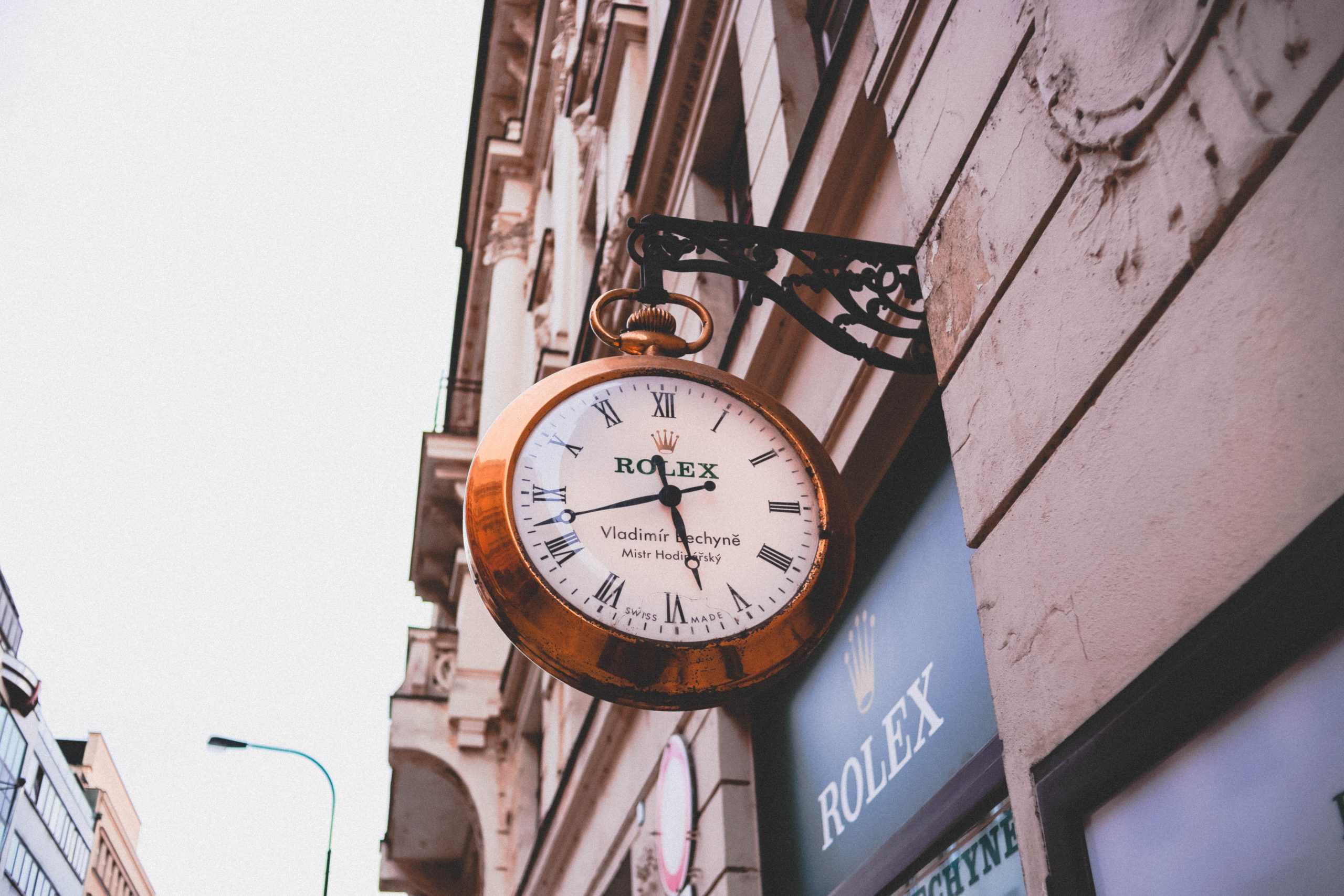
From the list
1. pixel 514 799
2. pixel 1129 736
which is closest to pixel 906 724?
pixel 1129 736

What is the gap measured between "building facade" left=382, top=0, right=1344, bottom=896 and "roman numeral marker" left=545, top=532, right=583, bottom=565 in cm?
101

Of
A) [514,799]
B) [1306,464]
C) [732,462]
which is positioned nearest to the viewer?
[1306,464]

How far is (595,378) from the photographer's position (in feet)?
12.2

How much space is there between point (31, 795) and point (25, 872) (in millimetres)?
3156

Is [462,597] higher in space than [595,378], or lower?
higher

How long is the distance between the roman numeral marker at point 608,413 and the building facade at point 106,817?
7797 centimetres

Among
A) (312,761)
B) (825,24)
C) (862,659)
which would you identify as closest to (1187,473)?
(862,659)

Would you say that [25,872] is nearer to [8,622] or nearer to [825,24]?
[8,622]

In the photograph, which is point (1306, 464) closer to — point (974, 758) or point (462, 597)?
point (974, 758)

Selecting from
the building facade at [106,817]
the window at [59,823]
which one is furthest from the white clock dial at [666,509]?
the building facade at [106,817]

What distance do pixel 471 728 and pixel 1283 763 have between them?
15.7m

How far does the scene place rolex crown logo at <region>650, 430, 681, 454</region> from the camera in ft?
11.8

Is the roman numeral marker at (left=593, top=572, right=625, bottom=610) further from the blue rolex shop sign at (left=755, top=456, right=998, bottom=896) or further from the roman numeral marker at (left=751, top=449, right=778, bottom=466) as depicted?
the blue rolex shop sign at (left=755, top=456, right=998, bottom=896)

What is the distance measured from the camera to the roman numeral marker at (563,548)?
11.0ft
